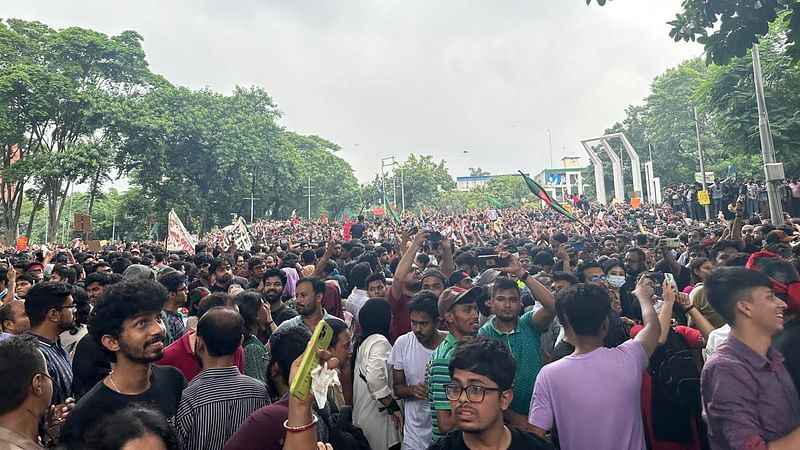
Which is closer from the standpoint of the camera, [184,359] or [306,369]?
[306,369]

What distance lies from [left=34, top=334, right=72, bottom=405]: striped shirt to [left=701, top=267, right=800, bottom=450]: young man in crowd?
12.0ft

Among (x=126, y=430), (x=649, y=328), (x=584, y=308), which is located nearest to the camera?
(x=126, y=430)

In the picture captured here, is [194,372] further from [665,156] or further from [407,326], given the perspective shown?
[665,156]

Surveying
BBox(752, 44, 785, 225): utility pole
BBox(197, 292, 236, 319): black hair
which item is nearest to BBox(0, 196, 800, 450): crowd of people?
BBox(197, 292, 236, 319): black hair

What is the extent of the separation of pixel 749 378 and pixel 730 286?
0.47 metres

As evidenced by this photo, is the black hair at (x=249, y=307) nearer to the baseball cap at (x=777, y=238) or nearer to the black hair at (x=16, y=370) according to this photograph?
the black hair at (x=16, y=370)

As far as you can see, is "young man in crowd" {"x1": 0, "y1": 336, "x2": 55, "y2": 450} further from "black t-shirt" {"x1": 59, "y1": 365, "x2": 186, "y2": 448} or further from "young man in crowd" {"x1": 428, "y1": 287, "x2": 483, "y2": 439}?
"young man in crowd" {"x1": 428, "y1": 287, "x2": 483, "y2": 439}

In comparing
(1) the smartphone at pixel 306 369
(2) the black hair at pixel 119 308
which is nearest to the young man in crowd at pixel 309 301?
(2) the black hair at pixel 119 308

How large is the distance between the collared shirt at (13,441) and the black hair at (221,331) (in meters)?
0.91

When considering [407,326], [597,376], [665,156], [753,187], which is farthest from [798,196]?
[665,156]

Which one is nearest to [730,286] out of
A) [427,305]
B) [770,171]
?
[427,305]

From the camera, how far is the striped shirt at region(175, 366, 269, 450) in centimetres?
269

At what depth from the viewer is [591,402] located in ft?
9.23

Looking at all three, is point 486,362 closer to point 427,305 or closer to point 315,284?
point 427,305
